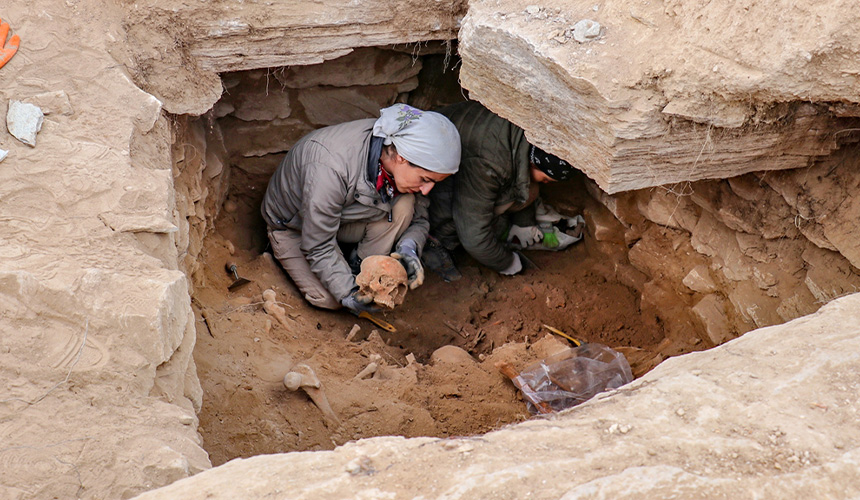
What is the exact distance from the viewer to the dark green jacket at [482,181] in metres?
4.03

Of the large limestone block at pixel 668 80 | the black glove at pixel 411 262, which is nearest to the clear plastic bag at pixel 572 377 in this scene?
the large limestone block at pixel 668 80

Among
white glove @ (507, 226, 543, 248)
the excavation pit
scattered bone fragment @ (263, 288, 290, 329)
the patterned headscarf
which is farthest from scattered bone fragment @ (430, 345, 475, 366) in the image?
white glove @ (507, 226, 543, 248)

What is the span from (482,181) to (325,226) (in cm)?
112

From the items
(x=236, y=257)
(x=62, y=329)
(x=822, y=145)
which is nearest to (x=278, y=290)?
(x=236, y=257)

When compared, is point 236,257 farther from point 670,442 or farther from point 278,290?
point 670,442

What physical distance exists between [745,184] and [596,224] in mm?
1303

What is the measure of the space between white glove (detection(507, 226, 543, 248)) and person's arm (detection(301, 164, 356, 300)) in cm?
153

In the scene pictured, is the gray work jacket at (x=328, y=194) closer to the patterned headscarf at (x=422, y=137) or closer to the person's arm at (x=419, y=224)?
the patterned headscarf at (x=422, y=137)

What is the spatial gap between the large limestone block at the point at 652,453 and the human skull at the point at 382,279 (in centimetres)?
205

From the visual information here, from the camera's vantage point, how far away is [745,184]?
10.4 feet

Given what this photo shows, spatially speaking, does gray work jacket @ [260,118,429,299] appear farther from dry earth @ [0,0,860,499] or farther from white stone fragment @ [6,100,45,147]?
white stone fragment @ [6,100,45,147]

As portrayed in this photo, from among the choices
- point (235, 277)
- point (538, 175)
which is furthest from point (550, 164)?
point (235, 277)

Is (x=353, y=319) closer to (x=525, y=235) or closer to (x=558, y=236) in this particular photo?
(x=525, y=235)

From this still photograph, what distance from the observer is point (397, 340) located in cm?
411
